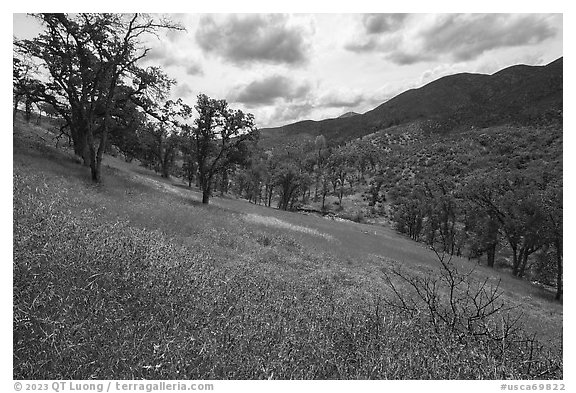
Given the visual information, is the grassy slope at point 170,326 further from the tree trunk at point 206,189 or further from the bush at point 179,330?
the tree trunk at point 206,189

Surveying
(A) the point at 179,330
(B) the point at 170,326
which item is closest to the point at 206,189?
(B) the point at 170,326

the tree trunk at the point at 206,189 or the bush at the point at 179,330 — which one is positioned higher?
the tree trunk at the point at 206,189

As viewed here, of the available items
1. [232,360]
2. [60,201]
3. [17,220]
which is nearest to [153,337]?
[232,360]

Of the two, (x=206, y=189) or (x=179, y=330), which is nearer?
(x=179, y=330)

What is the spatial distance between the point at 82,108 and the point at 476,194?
46.4m

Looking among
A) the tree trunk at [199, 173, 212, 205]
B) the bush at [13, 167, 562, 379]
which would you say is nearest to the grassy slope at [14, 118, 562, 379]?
the bush at [13, 167, 562, 379]

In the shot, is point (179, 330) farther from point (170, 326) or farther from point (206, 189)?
point (206, 189)

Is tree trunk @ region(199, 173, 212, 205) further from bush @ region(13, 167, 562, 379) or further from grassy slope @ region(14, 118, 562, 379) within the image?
bush @ region(13, 167, 562, 379)

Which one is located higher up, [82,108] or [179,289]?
[82,108]

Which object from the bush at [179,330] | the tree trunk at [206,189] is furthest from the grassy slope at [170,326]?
the tree trunk at [206,189]

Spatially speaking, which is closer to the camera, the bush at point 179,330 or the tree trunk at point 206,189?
the bush at point 179,330
